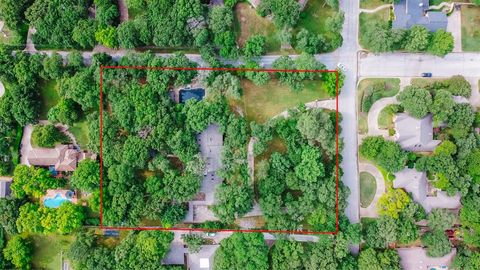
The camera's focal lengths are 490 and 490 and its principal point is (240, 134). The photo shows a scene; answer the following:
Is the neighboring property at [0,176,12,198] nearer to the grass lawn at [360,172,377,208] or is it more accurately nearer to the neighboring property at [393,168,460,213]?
the grass lawn at [360,172,377,208]

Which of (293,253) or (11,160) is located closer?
(293,253)

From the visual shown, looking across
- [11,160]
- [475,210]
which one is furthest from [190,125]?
[475,210]

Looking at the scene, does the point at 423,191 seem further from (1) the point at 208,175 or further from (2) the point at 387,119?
(1) the point at 208,175

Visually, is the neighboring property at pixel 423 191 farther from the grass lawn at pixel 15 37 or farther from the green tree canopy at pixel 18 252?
the grass lawn at pixel 15 37

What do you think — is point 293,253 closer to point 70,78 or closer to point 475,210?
point 475,210

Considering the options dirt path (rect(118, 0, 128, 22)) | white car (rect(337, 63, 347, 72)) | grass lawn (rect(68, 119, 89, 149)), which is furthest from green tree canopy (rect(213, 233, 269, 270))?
dirt path (rect(118, 0, 128, 22))

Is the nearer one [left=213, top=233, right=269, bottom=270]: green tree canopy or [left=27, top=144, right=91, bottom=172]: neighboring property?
[left=213, top=233, right=269, bottom=270]: green tree canopy
